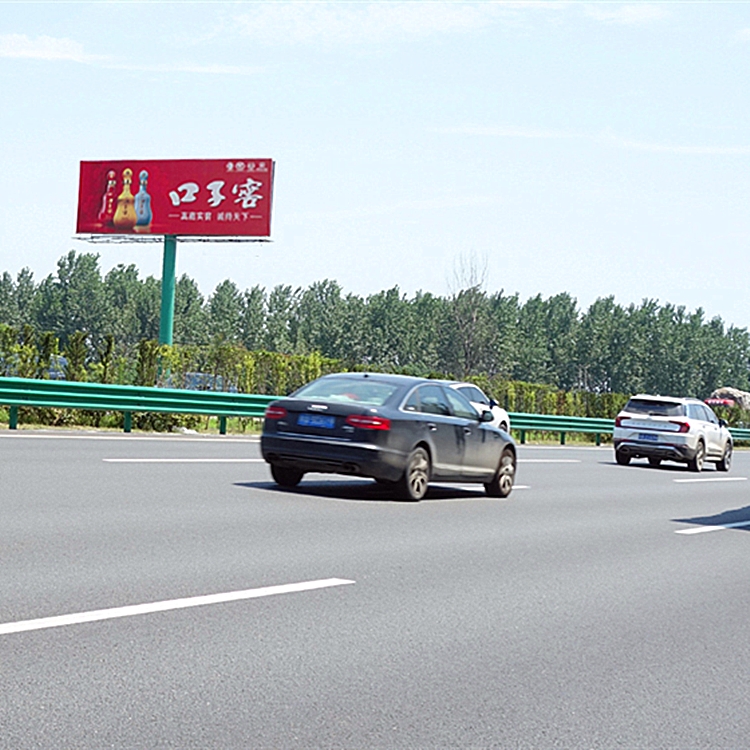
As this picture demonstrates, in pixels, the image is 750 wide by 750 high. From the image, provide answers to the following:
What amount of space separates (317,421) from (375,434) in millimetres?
702

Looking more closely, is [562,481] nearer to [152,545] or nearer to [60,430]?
[60,430]

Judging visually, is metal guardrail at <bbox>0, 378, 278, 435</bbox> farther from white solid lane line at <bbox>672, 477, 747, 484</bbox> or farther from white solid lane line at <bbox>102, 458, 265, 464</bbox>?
white solid lane line at <bbox>672, 477, 747, 484</bbox>

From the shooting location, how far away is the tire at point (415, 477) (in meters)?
14.1

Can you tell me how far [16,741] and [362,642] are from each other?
7.71 feet

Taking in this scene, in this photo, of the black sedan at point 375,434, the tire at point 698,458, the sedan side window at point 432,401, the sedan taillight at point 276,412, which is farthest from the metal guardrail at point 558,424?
the sedan taillight at point 276,412

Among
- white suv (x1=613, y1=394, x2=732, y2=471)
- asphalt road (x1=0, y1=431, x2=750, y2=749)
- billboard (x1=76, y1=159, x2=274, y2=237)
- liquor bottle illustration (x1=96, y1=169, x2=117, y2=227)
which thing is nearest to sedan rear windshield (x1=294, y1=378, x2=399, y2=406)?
asphalt road (x1=0, y1=431, x2=750, y2=749)

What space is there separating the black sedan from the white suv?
12.2 metres

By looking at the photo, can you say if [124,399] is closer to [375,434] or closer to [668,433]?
[375,434]

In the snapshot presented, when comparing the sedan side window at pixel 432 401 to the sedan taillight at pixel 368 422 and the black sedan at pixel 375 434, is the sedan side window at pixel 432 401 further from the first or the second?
the sedan taillight at pixel 368 422

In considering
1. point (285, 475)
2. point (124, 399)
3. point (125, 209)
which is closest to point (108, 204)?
point (125, 209)

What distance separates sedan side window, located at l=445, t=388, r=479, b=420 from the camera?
15.3 m

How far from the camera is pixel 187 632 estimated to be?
631cm

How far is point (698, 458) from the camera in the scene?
2673cm

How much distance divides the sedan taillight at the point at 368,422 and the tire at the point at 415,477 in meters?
0.53
